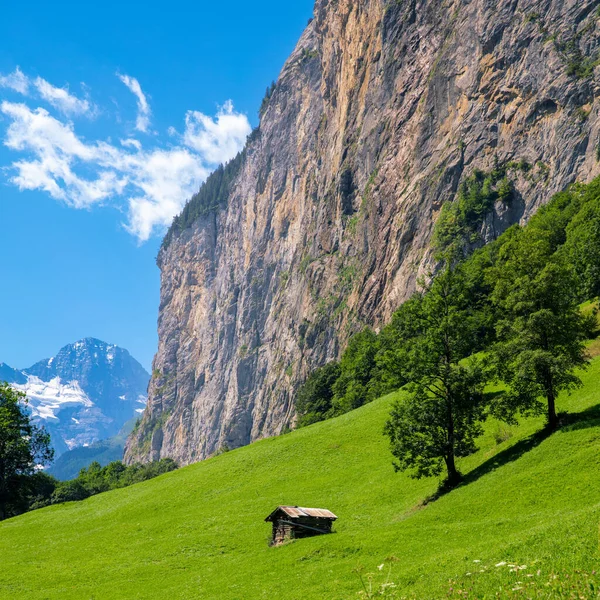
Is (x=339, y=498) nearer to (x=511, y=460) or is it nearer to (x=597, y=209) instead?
(x=511, y=460)

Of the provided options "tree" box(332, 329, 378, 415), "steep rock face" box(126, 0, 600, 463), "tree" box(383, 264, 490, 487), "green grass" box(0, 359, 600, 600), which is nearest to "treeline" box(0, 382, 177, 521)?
"green grass" box(0, 359, 600, 600)

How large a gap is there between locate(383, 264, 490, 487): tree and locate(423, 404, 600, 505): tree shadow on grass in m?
1.07

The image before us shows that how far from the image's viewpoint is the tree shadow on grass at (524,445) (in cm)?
3609

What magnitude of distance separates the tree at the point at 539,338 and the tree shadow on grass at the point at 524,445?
1.04 meters

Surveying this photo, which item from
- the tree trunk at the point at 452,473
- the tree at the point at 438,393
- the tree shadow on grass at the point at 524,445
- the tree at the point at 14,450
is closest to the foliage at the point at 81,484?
the tree at the point at 14,450

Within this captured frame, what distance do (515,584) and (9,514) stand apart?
309ft

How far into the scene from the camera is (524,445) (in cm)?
3791

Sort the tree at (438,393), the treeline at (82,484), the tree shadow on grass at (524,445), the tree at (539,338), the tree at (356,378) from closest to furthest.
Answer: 1. the tree shadow on grass at (524,445)
2. the tree at (539,338)
3. the tree at (438,393)
4. the treeline at (82,484)
5. the tree at (356,378)

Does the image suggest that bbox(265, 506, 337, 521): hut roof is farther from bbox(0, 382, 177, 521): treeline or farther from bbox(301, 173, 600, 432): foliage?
bbox(0, 382, 177, 521): treeline

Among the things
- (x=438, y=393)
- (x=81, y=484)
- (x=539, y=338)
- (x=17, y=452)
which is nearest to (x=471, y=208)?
(x=539, y=338)

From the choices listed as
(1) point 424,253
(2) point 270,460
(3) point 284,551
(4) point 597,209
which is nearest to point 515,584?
(3) point 284,551

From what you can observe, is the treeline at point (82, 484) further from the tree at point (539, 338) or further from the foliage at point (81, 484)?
the tree at point (539, 338)

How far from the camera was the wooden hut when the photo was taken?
35656 mm

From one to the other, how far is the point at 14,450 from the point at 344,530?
214ft
